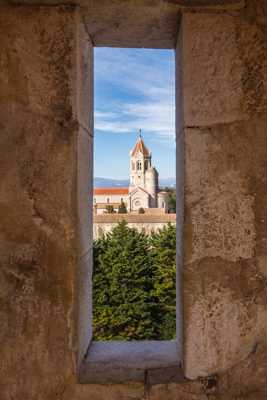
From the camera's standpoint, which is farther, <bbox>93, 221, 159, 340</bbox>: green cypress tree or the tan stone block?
<bbox>93, 221, 159, 340</bbox>: green cypress tree

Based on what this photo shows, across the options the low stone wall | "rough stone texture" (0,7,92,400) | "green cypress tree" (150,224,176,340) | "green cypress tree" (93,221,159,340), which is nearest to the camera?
"rough stone texture" (0,7,92,400)

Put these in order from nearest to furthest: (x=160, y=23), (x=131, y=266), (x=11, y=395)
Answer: (x=11, y=395), (x=160, y=23), (x=131, y=266)

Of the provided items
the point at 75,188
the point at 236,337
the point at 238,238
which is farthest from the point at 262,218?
the point at 75,188

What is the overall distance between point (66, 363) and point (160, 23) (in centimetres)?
145

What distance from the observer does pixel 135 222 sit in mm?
32656

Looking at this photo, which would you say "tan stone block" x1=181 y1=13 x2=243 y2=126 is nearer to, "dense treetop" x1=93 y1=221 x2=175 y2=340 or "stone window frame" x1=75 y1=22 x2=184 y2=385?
"stone window frame" x1=75 y1=22 x2=184 y2=385

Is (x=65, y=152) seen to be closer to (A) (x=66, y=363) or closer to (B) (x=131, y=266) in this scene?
(A) (x=66, y=363)

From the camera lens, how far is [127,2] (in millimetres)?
1353

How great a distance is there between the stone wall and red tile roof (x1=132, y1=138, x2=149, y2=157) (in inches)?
2879

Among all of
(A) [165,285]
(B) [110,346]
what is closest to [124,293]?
(A) [165,285]

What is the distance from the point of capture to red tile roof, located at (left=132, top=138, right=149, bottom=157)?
74.7m

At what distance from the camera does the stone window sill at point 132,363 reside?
4.54 ft

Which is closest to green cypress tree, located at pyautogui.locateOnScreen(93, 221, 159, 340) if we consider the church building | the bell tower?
the church building

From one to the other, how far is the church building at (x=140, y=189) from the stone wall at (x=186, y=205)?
6945 cm
